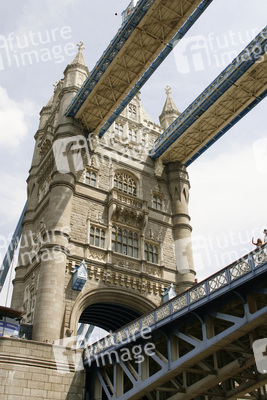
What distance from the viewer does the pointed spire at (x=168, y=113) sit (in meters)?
44.3

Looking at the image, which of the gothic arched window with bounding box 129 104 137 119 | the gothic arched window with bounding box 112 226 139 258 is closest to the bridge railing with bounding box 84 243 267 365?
the gothic arched window with bounding box 112 226 139 258

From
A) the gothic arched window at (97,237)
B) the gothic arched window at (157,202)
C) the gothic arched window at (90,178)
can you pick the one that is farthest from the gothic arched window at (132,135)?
the gothic arched window at (97,237)

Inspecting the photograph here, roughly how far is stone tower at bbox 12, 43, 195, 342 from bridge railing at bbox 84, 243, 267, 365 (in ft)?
14.8

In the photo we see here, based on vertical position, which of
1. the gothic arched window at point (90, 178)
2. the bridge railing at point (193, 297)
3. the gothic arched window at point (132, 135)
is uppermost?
the gothic arched window at point (132, 135)

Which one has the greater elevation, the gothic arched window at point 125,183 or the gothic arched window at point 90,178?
the gothic arched window at point 125,183

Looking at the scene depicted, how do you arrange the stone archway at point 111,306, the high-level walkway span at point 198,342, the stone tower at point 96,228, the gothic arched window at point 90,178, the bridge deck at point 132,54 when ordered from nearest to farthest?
1. the high-level walkway span at point 198,342
2. the stone archway at point 111,306
3. the stone tower at point 96,228
4. the bridge deck at point 132,54
5. the gothic arched window at point 90,178

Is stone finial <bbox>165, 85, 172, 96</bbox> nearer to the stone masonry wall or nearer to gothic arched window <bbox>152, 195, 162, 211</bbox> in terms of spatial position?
gothic arched window <bbox>152, 195, 162, 211</bbox>

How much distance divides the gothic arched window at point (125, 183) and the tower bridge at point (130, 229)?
0.41 ft

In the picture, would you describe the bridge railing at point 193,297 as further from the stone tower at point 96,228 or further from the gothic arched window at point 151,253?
the gothic arched window at point 151,253

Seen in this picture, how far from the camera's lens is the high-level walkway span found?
17125 millimetres

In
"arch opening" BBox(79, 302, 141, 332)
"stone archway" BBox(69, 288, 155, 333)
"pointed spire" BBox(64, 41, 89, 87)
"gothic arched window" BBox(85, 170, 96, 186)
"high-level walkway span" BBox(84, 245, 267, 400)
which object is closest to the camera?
"high-level walkway span" BBox(84, 245, 267, 400)

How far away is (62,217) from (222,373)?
15749 millimetres

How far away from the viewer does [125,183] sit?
3638 cm

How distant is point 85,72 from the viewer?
130ft
